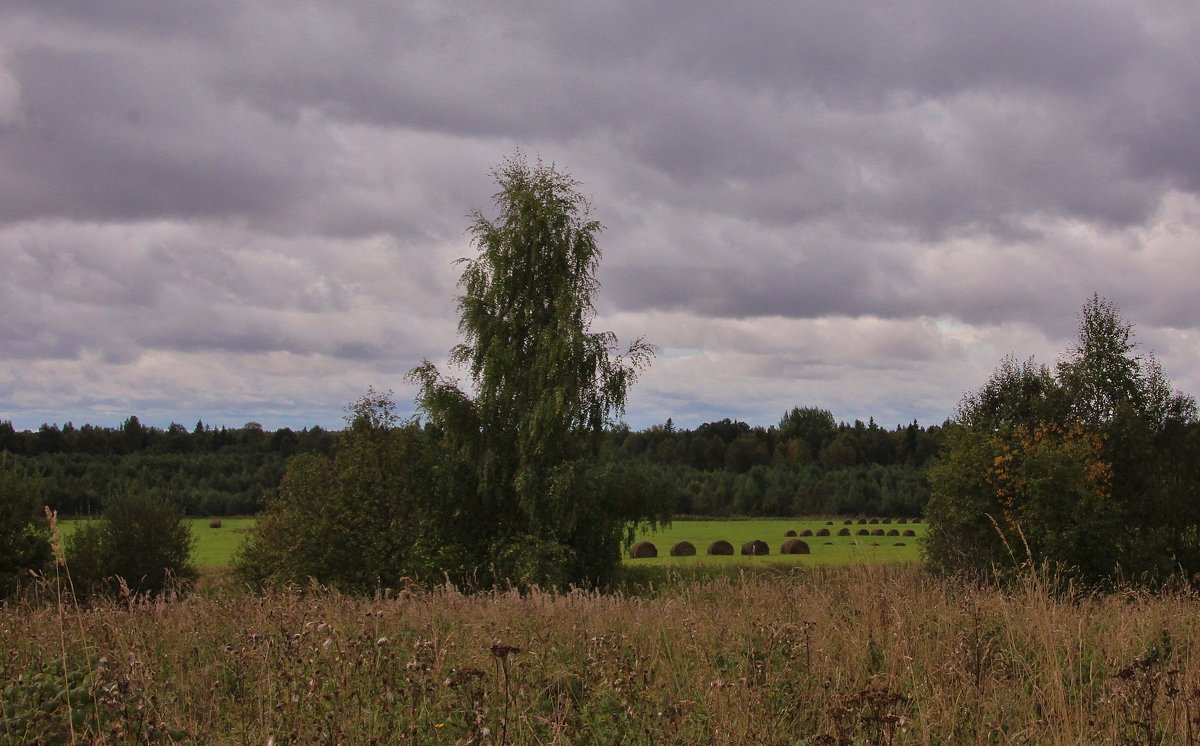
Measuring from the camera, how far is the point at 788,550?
65938mm

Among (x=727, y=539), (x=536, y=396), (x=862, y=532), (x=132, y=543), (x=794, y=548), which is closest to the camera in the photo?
(x=536, y=396)

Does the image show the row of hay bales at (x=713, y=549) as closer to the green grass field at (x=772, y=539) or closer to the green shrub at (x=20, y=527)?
the green grass field at (x=772, y=539)

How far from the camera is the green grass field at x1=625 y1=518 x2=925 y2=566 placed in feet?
182

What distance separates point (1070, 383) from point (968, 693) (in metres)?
42.1

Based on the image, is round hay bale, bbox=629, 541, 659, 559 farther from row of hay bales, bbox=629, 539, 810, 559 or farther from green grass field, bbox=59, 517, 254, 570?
green grass field, bbox=59, 517, 254, 570

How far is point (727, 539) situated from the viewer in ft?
247

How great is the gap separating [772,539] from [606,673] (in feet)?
239

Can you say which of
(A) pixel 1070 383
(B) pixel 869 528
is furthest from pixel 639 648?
(B) pixel 869 528

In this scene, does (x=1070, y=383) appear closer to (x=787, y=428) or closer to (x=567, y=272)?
(x=567, y=272)

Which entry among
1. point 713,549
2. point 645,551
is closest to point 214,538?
point 645,551

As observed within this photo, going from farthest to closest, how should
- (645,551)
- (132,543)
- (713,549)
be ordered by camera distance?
1. (645,551)
2. (713,549)
3. (132,543)

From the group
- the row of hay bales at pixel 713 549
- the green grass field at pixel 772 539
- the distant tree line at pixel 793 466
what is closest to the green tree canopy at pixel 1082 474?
the green grass field at pixel 772 539

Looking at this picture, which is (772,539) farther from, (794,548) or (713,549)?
(713,549)

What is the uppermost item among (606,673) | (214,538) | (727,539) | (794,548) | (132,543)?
(606,673)
